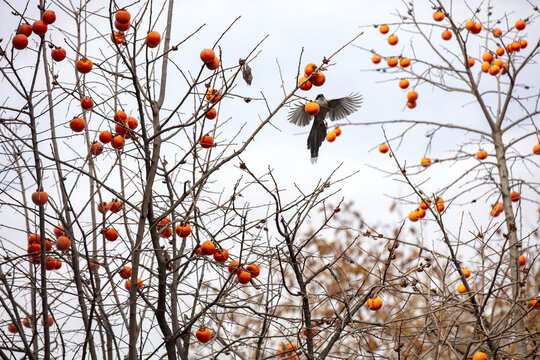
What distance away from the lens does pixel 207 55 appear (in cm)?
260

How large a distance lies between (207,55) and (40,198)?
115cm

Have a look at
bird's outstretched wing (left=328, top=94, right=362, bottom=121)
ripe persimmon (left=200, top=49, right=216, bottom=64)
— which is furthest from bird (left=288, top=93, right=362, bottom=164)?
ripe persimmon (left=200, top=49, right=216, bottom=64)

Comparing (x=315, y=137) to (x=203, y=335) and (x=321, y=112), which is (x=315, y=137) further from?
(x=203, y=335)

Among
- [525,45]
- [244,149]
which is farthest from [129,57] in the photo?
[525,45]

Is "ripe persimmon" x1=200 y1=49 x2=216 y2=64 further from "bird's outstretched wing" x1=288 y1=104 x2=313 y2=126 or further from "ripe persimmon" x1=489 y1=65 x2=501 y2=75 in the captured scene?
"ripe persimmon" x1=489 y1=65 x2=501 y2=75

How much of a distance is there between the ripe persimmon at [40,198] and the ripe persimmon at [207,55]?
1105mm

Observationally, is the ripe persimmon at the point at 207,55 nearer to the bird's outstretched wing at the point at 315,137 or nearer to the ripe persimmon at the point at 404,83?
the bird's outstretched wing at the point at 315,137

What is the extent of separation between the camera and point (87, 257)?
263 centimetres

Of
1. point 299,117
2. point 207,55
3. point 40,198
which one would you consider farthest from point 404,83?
point 40,198

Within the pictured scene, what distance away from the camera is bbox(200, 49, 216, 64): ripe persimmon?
2.59m

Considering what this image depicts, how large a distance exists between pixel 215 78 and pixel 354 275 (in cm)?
877

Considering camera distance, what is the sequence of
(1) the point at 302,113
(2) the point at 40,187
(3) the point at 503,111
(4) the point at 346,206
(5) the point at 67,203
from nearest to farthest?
(2) the point at 40,187
(5) the point at 67,203
(1) the point at 302,113
(3) the point at 503,111
(4) the point at 346,206

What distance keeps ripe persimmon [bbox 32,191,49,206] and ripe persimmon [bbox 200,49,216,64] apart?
1105 mm

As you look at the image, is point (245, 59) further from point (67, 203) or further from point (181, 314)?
point (181, 314)
